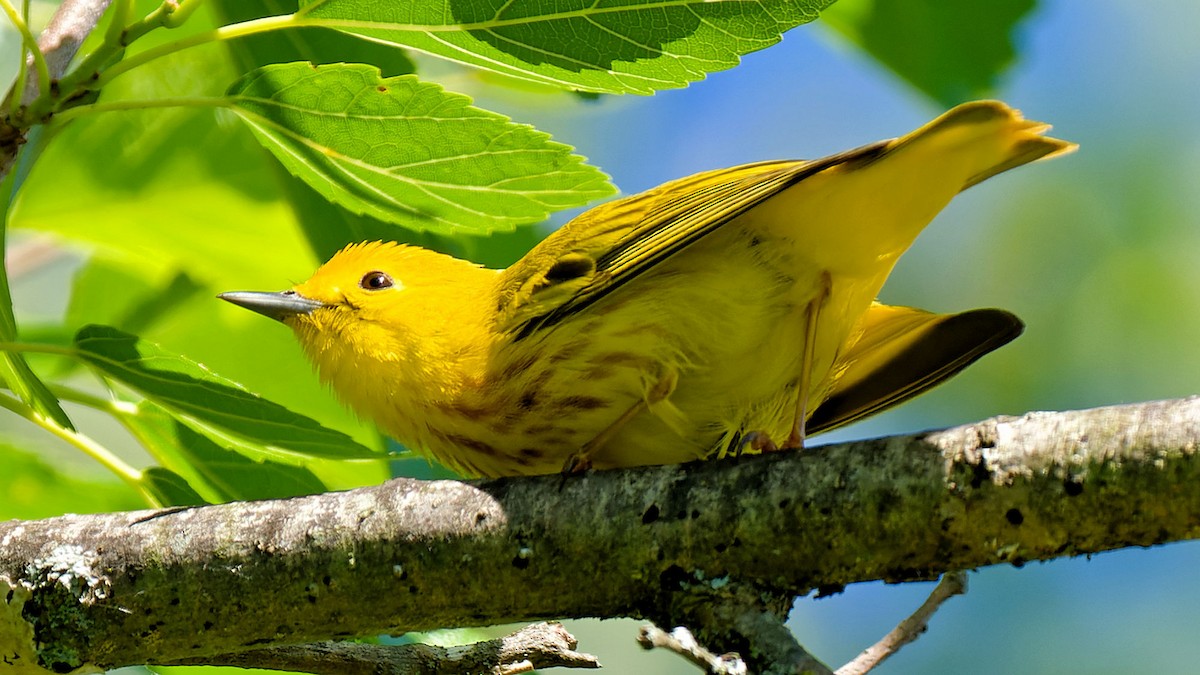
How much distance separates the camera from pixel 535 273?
3.46 metres

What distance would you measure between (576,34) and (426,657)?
4.61ft

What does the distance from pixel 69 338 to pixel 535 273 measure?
143 centimetres

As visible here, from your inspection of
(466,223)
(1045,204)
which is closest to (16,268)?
(466,223)

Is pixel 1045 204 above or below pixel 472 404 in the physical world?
above

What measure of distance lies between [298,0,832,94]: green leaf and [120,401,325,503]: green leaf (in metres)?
1.11

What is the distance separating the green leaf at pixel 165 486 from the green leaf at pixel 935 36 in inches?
90.6

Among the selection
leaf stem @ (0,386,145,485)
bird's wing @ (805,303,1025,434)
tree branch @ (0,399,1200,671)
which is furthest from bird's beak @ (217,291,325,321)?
bird's wing @ (805,303,1025,434)

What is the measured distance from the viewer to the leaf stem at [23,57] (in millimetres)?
2420

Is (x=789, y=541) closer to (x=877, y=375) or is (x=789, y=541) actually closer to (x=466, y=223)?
(x=466, y=223)

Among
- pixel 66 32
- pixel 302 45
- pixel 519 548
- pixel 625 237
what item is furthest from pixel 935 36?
pixel 66 32

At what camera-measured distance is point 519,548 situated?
238 cm

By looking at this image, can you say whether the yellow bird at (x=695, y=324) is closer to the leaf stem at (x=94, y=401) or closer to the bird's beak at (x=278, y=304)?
the bird's beak at (x=278, y=304)

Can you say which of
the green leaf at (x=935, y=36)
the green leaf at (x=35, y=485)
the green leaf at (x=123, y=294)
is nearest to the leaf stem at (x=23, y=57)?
the green leaf at (x=35, y=485)

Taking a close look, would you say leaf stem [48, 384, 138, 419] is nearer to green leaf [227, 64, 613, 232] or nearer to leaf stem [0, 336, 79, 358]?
leaf stem [0, 336, 79, 358]
